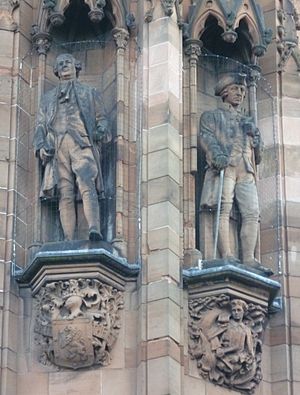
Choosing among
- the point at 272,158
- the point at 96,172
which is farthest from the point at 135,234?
the point at 272,158

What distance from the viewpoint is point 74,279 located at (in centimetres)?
2048

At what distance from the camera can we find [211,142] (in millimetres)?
21562

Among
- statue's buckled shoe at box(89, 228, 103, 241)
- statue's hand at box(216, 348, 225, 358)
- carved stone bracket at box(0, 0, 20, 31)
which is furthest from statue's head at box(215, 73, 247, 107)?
statue's hand at box(216, 348, 225, 358)

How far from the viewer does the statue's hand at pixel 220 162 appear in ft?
70.2

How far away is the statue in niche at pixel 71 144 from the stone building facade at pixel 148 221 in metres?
0.16

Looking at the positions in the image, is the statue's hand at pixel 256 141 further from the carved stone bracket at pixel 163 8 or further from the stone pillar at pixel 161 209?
the carved stone bracket at pixel 163 8

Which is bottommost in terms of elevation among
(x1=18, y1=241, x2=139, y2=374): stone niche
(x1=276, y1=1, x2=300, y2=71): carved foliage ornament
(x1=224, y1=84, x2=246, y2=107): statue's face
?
(x1=18, y1=241, x2=139, y2=374): stone niche

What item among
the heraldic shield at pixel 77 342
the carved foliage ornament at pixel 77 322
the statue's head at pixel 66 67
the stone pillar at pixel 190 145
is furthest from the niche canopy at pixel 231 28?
the heraldic shield at pixel 77 342

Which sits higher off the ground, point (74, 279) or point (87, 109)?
point (87, 109)

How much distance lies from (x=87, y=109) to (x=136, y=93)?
1.72 ft

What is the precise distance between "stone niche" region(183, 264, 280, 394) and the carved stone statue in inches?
14.1

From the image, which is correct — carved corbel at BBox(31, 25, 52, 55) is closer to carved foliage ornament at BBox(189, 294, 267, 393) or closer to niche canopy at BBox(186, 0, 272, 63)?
niche canopy at BBox(186, 0, 272, 63)

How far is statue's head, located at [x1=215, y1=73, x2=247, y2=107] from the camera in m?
22.1

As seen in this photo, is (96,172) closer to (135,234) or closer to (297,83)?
(135,234)
